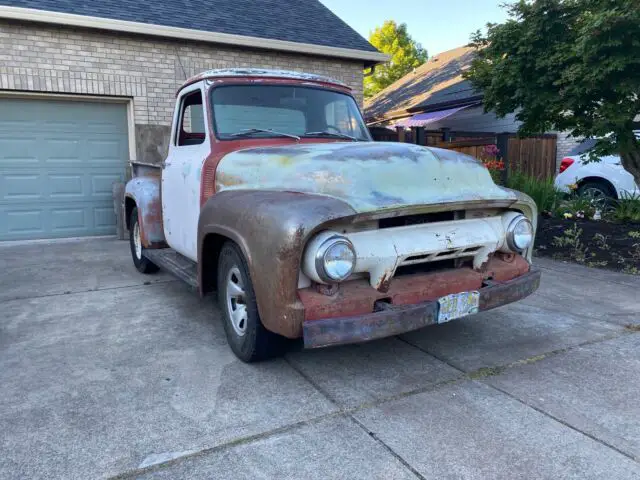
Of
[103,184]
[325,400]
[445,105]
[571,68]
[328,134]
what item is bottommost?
[325,400]

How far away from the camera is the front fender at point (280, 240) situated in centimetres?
283

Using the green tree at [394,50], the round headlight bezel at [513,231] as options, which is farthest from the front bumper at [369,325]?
the green tree at [394,50]

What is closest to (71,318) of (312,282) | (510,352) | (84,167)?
(312,282)

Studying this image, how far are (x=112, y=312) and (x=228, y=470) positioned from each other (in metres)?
2.97

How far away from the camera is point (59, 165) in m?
9.02

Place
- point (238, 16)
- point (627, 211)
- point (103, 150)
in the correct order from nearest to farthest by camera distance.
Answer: point (627, 211) → point (103, 150) → point (238, 16)

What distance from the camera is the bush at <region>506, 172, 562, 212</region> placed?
8.93 meters

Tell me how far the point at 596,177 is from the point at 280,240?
9.32 m

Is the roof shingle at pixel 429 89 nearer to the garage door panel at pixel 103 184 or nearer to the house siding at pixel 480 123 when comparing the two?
the house siding at pixel 480 123

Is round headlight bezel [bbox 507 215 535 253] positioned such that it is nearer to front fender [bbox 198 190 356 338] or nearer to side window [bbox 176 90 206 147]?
front fender [bbox 198 190 356 338]

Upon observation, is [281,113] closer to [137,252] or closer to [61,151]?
[137,252]

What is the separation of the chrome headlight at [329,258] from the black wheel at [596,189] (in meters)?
8.31

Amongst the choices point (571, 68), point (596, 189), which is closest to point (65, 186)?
point (571, 68)

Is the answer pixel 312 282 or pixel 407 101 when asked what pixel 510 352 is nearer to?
pixel 312 282
